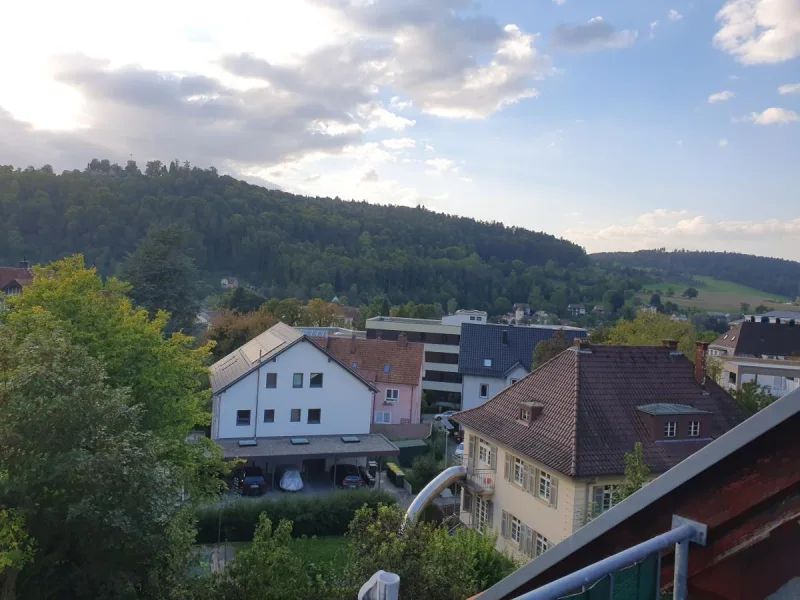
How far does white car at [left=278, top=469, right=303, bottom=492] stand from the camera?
31.6 meters

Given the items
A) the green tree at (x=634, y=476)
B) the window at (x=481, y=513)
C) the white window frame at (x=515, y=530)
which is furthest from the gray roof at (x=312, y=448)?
the green tree at (x=634, y=476)

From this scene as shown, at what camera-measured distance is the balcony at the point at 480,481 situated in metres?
23.6

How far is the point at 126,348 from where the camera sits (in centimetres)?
2031

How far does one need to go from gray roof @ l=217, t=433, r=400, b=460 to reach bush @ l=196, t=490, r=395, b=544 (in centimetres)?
509

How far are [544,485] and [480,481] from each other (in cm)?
367

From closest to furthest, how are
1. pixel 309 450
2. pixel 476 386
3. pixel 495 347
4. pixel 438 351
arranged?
pixel 309 450 → pixel 476 386 → pixel 495 347 → pixel 438 351

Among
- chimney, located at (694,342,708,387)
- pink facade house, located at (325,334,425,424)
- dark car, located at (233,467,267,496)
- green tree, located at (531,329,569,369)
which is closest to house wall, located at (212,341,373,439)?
dark car, located at (233,467,267,496)

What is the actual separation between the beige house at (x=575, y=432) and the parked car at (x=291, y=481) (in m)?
10.1

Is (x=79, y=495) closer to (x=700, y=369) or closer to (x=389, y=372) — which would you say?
(x=700, y=369)

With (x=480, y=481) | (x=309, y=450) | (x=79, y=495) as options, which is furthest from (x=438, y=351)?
(x=79, y=495)

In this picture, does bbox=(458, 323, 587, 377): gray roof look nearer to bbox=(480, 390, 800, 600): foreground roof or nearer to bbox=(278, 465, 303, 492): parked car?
bbox=(278, 465, 303, 492): parked car

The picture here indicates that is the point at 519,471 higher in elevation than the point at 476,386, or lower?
higher

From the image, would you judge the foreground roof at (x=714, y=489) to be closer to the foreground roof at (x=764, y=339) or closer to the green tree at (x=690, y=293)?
the foreground roof at (x=764, y=339)

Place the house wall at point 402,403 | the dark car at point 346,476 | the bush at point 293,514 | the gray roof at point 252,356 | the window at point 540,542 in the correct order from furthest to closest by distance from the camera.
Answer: the house wall at point 402,403, the gray roof at point 252,356, the dark car at point 346,476, the bush at point 293,514, the window at point 540,542
